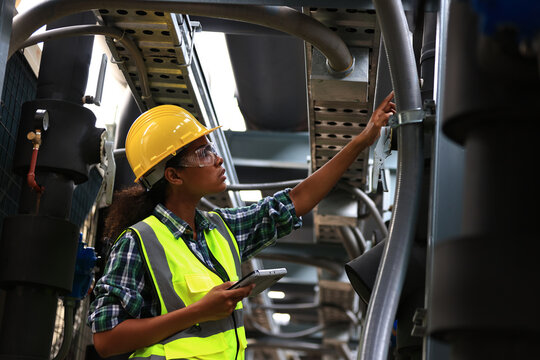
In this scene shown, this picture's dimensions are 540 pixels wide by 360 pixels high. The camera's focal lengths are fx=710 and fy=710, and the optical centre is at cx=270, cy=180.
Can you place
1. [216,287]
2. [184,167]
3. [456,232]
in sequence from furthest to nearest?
[184,167], [216,287], [456,232]

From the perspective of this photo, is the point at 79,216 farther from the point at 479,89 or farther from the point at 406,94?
the point at 479,89

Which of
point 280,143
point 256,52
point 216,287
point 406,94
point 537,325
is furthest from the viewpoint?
point 280,143

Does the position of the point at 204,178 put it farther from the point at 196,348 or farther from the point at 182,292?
Result: the point at 196,348

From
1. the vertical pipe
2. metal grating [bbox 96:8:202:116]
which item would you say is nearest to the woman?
metal grating [bbox 96:8:202:116]

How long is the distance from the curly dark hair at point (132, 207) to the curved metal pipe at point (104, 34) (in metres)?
0.55

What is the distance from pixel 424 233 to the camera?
190 cm

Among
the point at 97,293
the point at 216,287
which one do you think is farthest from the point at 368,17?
the point at 97,293

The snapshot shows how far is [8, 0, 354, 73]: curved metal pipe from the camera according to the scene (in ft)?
7.14

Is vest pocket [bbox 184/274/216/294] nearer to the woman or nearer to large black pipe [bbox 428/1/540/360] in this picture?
the woman

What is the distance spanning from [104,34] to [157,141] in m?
0.44

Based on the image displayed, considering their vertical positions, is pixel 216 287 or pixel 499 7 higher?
pixel 499 7

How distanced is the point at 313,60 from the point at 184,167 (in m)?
0.59

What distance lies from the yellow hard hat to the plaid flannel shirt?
0.18 metres

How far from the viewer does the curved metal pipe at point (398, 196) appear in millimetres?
1492
